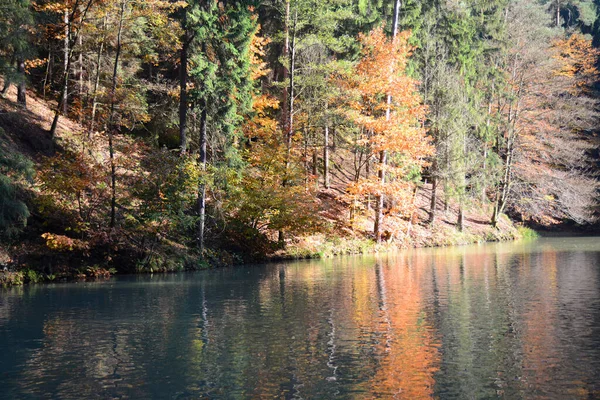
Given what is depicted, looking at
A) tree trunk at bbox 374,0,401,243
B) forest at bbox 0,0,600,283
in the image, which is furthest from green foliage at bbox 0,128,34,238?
tree trunk at bbox 374,0,401,243

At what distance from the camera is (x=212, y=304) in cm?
1673

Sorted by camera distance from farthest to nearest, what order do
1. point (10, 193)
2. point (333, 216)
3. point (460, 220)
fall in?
point (460, 220) < point (333, 216) < point (10, 193)

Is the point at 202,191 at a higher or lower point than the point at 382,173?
lower

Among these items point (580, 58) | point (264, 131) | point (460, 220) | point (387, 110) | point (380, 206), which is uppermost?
point (580, 58)

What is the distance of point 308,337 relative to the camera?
1233cm

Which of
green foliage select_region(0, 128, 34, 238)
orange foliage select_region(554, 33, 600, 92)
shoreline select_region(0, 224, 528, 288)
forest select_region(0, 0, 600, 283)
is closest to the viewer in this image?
green foliage select_region(0, 128, 34, 238)

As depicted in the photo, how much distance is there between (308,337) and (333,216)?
75.6ft

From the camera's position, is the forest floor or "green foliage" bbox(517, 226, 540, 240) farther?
"green foliage" bbox(517, 226, 540, 240)

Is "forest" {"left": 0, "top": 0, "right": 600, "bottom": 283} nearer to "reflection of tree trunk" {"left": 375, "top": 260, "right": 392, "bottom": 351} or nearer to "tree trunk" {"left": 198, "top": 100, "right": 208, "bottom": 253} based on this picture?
"tree trunk" {"left": 198, "top": 100, "right": 208, "bottom": 253}

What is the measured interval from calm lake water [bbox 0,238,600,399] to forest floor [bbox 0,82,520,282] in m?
8.52

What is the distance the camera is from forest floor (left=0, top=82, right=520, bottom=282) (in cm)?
2855

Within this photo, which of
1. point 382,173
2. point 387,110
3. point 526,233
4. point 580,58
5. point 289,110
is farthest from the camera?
point 580,58

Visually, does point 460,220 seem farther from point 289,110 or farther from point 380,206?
point 289,110

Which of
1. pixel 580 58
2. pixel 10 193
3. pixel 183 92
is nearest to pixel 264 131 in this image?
pixel 183 92
